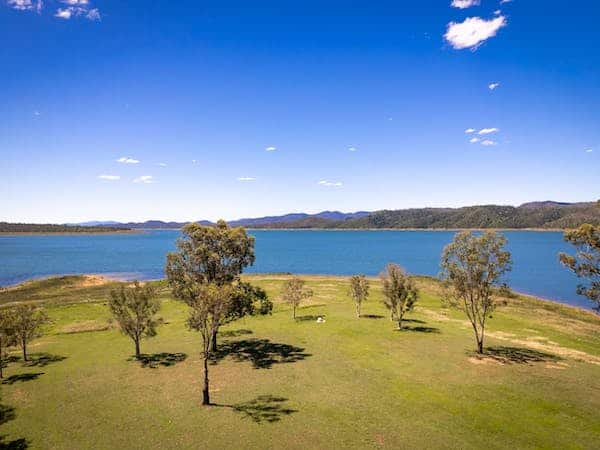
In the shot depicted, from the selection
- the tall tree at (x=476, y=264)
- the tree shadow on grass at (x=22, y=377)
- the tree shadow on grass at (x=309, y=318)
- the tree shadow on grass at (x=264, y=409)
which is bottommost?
the tree shadow on grass at (x=309, y=318)

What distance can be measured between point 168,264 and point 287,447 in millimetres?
25262

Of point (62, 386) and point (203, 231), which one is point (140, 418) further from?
point (203, 231)

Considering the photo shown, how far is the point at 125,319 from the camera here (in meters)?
40.8

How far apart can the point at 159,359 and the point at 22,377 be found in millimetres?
13128

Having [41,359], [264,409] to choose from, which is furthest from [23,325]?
[264,409]

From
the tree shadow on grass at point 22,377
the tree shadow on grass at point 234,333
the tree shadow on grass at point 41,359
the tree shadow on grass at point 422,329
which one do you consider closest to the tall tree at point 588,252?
the tree shadow on grass at point 422,329

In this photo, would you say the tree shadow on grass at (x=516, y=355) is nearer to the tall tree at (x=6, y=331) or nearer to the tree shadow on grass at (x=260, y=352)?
the tree shadow on grass at (x=260, y=352)

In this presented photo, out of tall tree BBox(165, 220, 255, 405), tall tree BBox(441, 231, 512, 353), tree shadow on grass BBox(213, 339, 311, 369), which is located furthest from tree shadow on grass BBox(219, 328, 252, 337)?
tall tree BBox(441, 231, 512, 353)

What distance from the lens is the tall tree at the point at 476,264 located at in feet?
128

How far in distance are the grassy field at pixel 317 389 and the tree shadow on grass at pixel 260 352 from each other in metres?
0.23

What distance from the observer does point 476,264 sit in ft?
131

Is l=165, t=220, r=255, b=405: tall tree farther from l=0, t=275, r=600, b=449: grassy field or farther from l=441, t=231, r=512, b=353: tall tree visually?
l=441, t=231, r=512, b=353: tall tree

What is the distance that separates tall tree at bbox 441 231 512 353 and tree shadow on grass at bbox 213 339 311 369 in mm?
19877

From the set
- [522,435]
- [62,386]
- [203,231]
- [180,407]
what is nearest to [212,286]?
[180,407]
